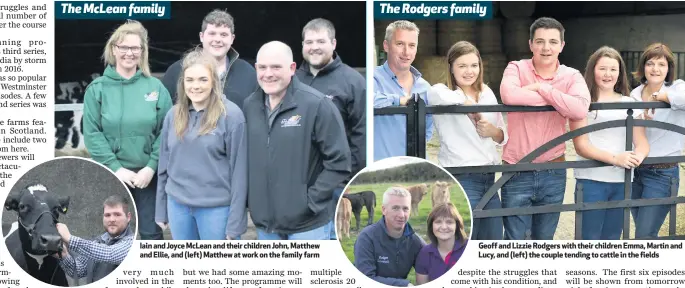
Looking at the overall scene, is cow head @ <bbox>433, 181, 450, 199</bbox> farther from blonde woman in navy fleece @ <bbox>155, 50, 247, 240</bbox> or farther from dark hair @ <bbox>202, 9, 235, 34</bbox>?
dark hair @ <bbox>202, 9, 235, 34</bbox>

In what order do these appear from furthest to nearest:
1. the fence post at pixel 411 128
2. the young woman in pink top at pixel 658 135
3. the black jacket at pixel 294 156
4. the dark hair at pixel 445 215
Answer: the young woman in pink top at pixel 658 135 → the dark hair at pixel 445 215 → the fence post at pixel 411 128 → the black jacket at pixel 294 156

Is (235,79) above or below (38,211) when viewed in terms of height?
above

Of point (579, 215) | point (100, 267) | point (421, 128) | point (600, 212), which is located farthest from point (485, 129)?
point (100, 267)

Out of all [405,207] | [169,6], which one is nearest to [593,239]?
[405,207]

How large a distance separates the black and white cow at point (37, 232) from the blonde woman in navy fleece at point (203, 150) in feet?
2.25

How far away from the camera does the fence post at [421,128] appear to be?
263 inches

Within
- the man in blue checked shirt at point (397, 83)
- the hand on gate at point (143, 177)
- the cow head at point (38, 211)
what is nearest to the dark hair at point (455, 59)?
the man in blue checked shirt at point (397, 83)

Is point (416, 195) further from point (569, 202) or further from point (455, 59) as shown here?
point (569, 202)

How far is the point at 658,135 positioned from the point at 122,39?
3228 millimetres

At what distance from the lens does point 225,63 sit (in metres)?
6.71

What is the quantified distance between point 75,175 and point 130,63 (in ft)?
2.43

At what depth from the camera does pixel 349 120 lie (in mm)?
6707

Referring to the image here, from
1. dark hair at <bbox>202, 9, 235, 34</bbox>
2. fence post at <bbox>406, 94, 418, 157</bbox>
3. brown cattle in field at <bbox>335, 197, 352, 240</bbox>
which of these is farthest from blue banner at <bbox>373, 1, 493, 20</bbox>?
brown cattle in field at <bbox>335, 197, 352, 240</bbox>

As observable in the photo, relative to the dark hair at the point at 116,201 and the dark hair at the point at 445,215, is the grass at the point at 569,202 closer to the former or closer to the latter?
the dark hair at the point at 445,215
